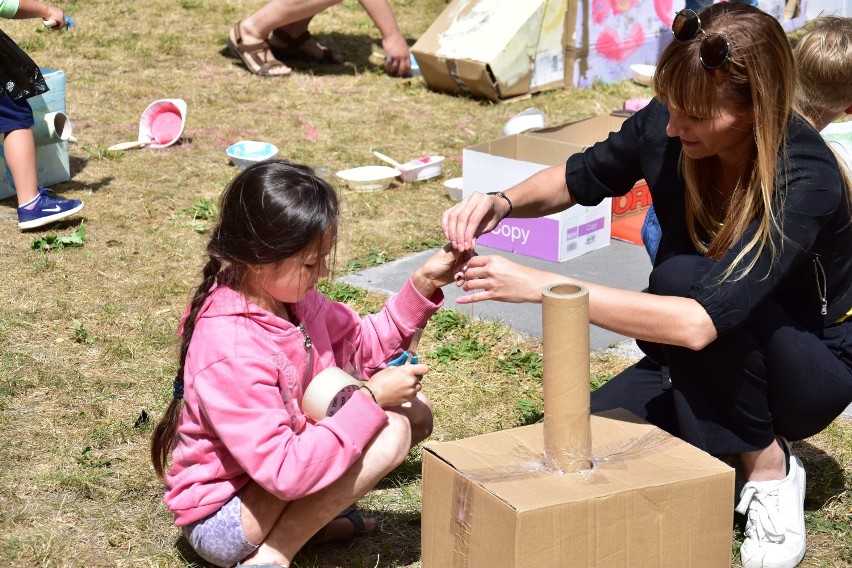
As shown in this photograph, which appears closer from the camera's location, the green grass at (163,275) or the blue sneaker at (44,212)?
the green grass at (163,275)

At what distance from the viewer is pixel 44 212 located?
464cm

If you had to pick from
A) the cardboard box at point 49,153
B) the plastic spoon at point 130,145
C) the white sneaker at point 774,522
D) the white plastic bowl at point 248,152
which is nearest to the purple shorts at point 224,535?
the white sneaker at point 774,522

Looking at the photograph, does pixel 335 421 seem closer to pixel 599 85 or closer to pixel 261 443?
pixel 261 443

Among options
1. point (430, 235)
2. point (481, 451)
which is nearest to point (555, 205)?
point (481, 451)

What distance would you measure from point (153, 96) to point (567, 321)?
17.5 ft

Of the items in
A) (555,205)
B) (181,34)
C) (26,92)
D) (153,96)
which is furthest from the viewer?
(181,34)

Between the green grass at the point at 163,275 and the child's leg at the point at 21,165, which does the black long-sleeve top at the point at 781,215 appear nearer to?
the green grass at the point at 163,275

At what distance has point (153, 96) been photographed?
6680 mm

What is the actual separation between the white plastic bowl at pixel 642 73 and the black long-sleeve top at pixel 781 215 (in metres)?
4.27

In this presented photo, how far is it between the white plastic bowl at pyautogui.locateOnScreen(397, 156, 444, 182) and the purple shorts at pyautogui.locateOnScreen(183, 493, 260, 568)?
3.30m

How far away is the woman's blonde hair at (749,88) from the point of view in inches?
83.1

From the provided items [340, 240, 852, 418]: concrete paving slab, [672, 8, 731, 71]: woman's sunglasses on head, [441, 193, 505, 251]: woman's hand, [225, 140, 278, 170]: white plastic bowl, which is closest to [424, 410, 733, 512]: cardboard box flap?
[441, 193, 505, 251]: woman's hand

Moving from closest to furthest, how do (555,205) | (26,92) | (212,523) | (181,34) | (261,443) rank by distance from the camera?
(261,443)
(212,523)
(555,205)
(26,92)
(181,34)

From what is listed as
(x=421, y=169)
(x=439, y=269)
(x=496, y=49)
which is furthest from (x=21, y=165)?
(x=496, y=49)
